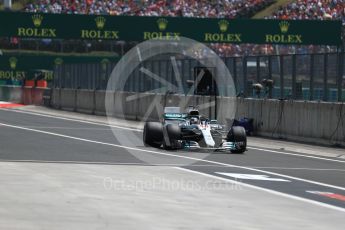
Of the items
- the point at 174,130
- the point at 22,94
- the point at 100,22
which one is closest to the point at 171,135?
the point at 174,130

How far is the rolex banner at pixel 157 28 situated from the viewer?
55.1m

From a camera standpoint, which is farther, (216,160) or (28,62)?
(28,62)

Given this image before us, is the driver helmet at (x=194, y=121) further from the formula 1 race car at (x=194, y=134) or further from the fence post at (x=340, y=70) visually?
the fence post at (x=340, y=70)

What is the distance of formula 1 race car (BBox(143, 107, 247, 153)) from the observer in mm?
20594

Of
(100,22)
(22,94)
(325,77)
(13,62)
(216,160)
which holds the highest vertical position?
(100,22)

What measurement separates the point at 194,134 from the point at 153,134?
119 centimetres

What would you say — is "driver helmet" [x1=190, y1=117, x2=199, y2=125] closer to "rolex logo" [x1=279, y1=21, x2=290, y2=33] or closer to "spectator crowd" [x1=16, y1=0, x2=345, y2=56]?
"rolex logo" [x1=279, y1=21, x2=290, y2=33]

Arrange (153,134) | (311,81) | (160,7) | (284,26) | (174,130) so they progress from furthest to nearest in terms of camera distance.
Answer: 1. (160,7)
2. (284,26)
3. (311,81)
4. (153,134)
5. (174,130)

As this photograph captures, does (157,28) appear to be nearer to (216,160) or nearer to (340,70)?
(340,70)

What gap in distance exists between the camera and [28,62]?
64.6 metres

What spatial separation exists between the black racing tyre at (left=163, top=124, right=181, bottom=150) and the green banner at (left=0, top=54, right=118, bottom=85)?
42.7 m

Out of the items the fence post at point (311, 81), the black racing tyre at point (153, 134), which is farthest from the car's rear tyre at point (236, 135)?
the fence post at point (311, 81)

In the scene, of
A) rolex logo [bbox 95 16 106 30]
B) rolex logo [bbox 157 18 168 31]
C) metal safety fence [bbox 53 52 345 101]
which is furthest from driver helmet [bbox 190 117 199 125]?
rolex logo [bbox 95 16 106 30]

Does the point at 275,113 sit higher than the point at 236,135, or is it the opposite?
the point at 275,113
